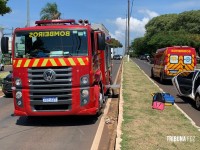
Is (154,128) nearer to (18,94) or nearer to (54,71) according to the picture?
(54,71)

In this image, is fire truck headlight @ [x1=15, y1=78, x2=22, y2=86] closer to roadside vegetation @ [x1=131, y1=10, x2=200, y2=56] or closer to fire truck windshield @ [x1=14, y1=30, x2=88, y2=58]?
fire truck windshield @ [x1=14, y1=30, x2=88, y2=58]

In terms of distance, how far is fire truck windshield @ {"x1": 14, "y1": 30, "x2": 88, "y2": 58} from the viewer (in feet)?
33.9

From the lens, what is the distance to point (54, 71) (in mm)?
10016

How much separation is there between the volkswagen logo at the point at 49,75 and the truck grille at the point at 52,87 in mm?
61

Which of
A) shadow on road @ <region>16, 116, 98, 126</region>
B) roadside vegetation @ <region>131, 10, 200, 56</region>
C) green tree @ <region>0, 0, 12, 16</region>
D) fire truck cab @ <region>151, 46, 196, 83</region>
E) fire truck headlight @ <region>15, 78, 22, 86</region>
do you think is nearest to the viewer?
fire truck headlight @ <region>15, 78, 22, 86</region>

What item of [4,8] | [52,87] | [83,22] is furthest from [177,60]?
[52,87]

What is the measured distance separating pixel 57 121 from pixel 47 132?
1498mm

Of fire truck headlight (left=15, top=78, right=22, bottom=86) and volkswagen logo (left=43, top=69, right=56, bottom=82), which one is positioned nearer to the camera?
volkswagen logo (left=43, top=69, right=56, bottom=82)

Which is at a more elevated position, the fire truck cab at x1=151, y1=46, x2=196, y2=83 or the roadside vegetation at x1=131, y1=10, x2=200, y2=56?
the roadside vegetation at x1=131, y1=10, x2=200, y2=56

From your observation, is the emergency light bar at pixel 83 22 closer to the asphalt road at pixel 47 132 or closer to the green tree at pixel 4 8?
the asphalt road at pixel 47 132

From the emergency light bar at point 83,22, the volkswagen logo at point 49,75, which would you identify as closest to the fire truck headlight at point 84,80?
the volkswagen logo at point 49,75

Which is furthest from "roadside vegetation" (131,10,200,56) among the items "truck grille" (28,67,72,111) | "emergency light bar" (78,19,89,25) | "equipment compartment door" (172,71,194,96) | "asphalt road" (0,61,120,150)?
"truck grille" (28,67,72,111)

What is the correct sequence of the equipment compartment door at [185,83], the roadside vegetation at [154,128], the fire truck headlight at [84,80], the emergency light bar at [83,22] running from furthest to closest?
the equipment compartment door at [185,83] → the emergency light bar at [83,22] → the fire truck headlight at [84,80] → the roadside vegetation at [154,128]

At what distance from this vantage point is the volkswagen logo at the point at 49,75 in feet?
32.8
